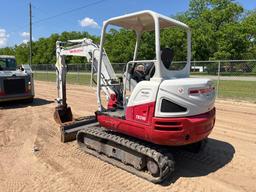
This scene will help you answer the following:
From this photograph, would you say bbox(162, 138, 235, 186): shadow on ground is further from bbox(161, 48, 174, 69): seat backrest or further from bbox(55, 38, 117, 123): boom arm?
bbox(55, 38, 117, 123): boom arm

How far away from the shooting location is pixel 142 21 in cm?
597

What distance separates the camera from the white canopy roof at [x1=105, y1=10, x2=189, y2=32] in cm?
523

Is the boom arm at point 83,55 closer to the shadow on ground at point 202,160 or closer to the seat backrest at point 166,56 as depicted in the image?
the seat backrest at point 166,56

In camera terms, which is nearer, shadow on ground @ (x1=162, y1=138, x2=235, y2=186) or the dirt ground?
the dirt ground

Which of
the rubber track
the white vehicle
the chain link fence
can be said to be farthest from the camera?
the chain link fence

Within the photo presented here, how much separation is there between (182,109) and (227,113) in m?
6.62

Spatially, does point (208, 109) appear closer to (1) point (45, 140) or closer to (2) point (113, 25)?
(2) point (113, 25)

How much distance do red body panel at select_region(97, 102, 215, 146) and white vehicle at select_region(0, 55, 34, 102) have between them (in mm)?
8614

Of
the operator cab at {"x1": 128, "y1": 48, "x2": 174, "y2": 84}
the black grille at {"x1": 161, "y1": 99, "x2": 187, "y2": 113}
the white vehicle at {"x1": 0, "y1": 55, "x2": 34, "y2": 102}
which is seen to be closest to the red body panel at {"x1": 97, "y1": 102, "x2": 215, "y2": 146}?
the black grille at {"x1": 161, "y1": 99, "x2": 187, "y2": 113}

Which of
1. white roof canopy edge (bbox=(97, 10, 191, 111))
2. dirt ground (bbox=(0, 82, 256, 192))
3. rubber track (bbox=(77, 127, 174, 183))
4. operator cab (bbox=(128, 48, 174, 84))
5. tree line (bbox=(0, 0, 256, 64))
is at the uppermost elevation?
tree line (bbox=(0, 0, 256, 64))

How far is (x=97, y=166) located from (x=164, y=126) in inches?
66.4

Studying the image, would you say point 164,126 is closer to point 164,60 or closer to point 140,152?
point 140,152

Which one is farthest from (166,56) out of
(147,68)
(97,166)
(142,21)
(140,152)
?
(97,166)

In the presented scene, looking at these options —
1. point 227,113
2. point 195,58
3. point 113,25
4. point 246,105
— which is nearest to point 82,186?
point 113,25
